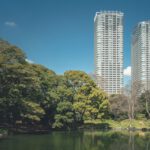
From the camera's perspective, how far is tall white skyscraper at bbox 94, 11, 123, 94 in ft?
424

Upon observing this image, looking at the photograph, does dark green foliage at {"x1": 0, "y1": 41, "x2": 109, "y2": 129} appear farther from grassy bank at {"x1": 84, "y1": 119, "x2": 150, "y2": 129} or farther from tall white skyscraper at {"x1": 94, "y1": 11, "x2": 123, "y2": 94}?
tall white skyscraper at {"x1": 94, "y1": 11, "x2": 123, "y2": 94}

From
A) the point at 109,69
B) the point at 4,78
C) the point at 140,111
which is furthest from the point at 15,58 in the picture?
the point at 109,69

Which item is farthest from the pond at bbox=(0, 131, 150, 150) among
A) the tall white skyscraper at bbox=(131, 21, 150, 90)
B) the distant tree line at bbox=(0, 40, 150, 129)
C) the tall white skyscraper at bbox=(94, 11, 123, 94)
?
the tall white skyscraper at bbox=(94, 11, 123, 94)

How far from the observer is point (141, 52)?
128m

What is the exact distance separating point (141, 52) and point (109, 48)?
14.0m

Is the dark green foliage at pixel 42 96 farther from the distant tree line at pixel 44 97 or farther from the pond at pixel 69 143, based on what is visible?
the pond at pixel 69 143

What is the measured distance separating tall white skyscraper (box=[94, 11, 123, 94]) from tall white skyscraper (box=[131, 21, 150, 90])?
6692mm

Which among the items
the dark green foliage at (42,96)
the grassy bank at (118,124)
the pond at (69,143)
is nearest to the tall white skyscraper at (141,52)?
the grassy bank at (118,124)

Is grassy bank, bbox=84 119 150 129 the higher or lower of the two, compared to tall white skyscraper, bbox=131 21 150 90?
lower

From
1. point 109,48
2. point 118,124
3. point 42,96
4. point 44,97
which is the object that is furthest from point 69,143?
point 109,48

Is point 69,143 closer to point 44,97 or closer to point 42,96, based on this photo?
point 42,96

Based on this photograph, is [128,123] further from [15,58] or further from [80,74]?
[15,58]

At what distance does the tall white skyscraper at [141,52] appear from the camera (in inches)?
4838

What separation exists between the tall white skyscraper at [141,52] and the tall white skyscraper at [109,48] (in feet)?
22.0
